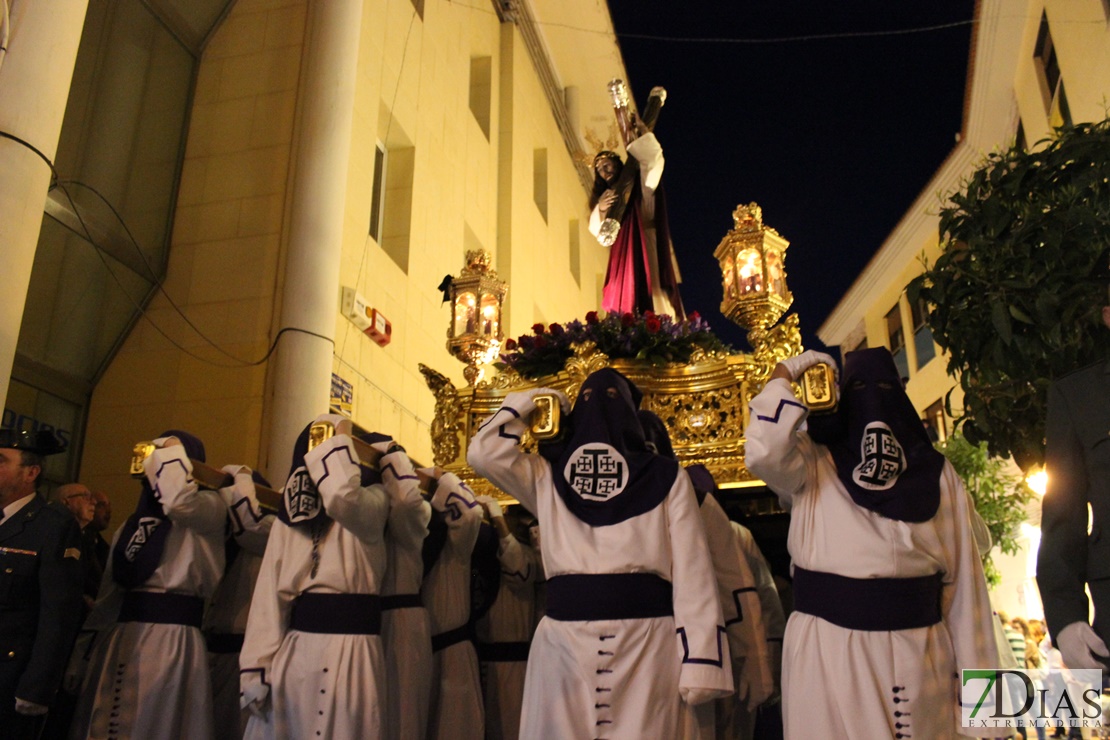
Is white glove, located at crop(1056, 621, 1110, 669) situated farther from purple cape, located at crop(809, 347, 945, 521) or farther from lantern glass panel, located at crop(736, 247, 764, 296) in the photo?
lantern glass panel, located at crop(736, 247, 764, 296)

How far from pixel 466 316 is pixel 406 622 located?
3175 mm

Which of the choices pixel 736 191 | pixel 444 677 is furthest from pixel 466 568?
pixel 736 191

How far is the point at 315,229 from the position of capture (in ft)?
24.2

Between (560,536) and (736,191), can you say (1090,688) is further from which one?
(736,191)

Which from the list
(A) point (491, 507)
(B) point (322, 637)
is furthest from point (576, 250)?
(B) point (322, 637)

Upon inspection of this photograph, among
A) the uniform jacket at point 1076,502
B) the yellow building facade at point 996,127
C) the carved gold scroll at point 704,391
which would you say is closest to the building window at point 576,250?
the yellow building facade at point 996,127

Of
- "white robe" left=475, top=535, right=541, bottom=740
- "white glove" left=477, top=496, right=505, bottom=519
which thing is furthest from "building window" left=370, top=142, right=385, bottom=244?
"white robe" left=475, top=535, right=541, bottom=740

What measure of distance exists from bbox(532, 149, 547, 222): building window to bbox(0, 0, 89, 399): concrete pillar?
1080 centimetres

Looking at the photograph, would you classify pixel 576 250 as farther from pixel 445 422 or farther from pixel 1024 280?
pixel 1024 280

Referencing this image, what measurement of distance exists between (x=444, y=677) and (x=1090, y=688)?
265 centimetres

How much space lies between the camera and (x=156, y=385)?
24.0 ft

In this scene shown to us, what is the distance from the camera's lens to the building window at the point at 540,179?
15795 mm

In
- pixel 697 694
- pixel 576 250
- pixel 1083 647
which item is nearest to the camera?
pixel 1083 647

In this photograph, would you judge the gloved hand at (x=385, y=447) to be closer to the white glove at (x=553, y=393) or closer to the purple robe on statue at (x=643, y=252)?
the white glove at (x=553, y=393)
